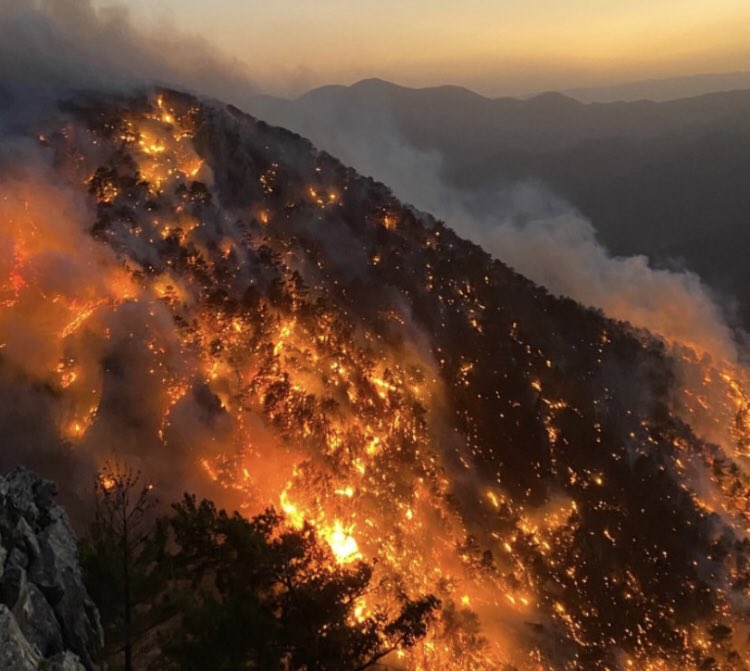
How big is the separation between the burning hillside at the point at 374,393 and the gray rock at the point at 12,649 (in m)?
30.9

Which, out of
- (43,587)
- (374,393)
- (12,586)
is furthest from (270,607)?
(374,393)

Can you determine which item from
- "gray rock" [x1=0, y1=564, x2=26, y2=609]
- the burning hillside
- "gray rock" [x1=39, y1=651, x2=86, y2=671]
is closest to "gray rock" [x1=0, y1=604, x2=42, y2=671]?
"gray rock" [x1=39, y1=651, x2=86, y2=671]

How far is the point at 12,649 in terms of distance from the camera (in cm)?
1451

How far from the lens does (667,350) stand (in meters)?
84.6

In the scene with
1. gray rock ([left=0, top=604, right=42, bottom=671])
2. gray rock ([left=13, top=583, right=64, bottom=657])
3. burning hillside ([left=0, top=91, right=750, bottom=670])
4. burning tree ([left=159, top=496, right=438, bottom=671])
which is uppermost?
burning hillside ([left=0, top=91, right=750, bottom=670])

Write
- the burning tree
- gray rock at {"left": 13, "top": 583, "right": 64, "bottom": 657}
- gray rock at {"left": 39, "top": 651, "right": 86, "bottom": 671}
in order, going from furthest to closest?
the burning tree
gray rock at {"left": 13, "top": 583, "right": 64, "bottom": 657}
gray rock at {"left": 39, "top": 651, "right": 86, "bottom": 671}

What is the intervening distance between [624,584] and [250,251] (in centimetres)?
4772

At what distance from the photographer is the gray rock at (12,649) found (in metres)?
14.2

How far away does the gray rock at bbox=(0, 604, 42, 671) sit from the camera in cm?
1423

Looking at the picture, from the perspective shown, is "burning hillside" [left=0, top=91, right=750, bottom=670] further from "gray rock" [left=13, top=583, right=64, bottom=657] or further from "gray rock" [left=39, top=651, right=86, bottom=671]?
"gray rock" [left=39, top=651, right=86, bottom=671]

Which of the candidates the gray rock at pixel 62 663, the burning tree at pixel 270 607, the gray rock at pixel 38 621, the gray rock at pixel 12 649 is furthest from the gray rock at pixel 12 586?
the burning tree at pixel 270 607

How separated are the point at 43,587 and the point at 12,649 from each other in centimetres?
716

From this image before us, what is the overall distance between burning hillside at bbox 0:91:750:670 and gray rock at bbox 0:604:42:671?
102 ft

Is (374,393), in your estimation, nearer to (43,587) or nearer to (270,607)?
(270,607)
